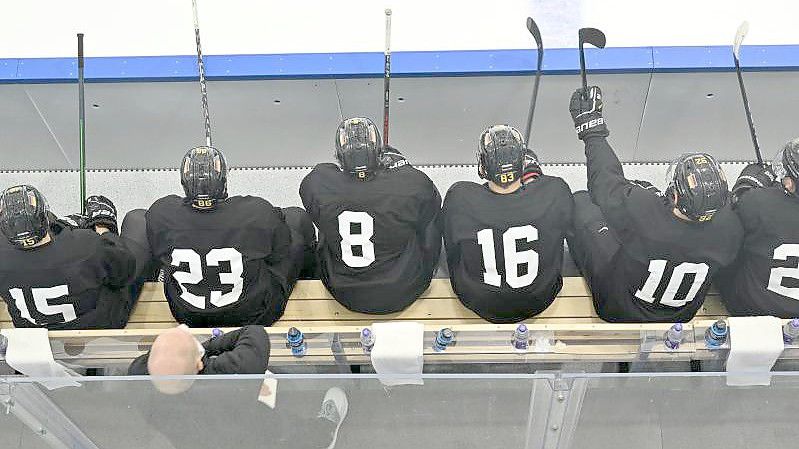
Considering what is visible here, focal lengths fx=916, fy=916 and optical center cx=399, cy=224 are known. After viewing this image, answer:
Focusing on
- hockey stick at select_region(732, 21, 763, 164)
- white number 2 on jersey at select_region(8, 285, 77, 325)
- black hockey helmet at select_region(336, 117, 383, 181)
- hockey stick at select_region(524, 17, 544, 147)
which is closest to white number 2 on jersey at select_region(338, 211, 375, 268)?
black hockey helmet at select_region(336, 117, 383, 181)

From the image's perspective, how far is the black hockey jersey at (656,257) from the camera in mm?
2000

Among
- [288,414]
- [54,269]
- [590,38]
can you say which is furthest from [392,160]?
[288,414]

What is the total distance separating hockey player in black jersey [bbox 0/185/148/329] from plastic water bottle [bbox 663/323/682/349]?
1261 mm

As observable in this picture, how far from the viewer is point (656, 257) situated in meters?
2.01

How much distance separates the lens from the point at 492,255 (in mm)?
2072

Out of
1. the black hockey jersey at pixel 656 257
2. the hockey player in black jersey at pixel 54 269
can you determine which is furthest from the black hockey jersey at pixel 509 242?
the hockey player in black jersey at pixel 54 269

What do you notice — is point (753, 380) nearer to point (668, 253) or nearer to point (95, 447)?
point (668, 253)

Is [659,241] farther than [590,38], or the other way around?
[590,38]

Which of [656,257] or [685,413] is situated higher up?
[656,257]

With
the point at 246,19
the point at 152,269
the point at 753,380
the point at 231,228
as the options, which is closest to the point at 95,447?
the point at 231,228

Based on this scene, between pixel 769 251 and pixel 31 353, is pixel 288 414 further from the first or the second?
pixel 769 251

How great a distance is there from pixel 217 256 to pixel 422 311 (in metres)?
0.52

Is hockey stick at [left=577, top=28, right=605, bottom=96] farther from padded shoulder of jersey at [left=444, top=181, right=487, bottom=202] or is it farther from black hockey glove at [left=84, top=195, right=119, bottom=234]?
black hockey glove at [left=84, top=195, right=119, bottom=234]

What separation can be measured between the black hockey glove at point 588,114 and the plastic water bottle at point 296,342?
0.93 m
